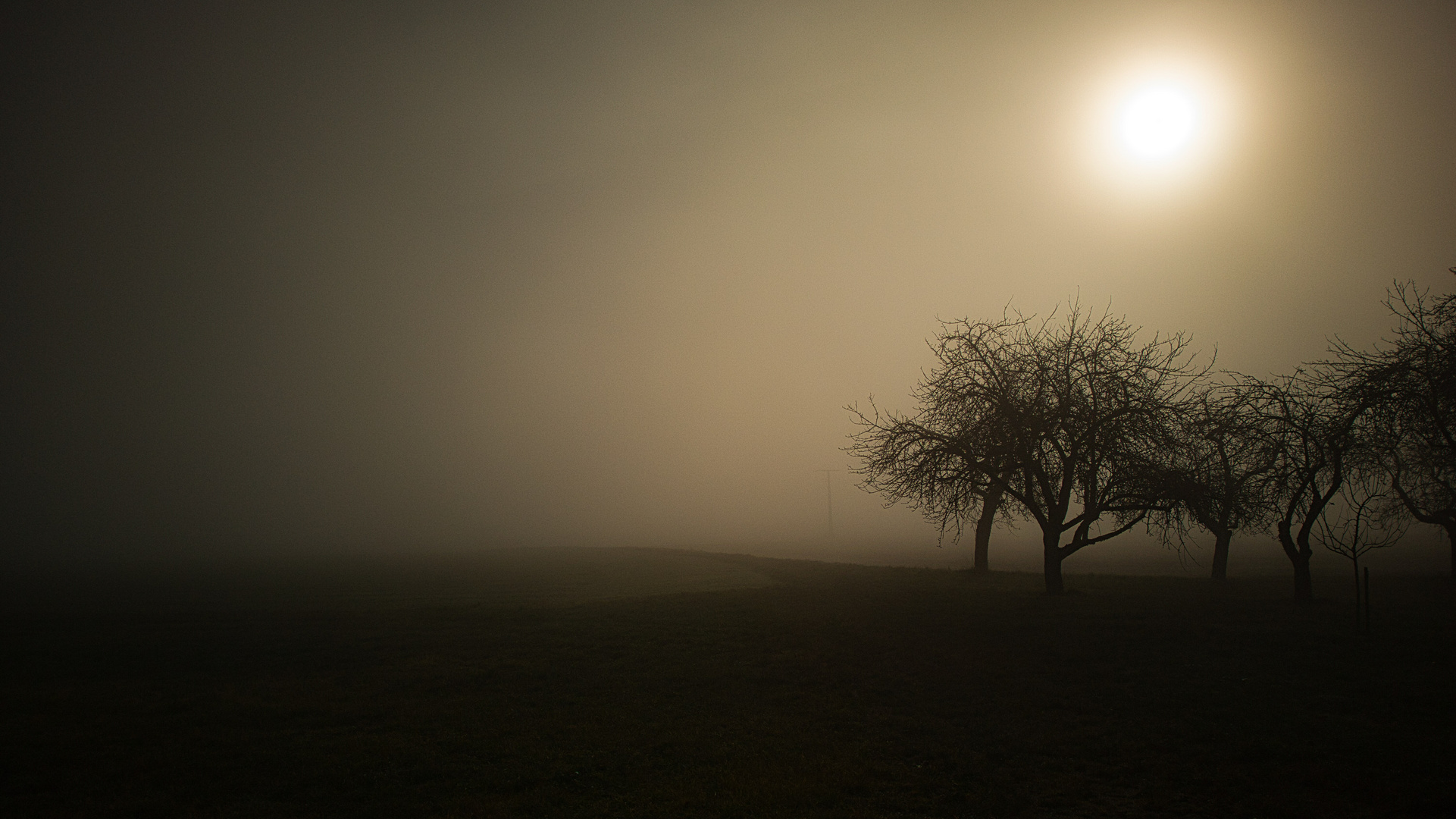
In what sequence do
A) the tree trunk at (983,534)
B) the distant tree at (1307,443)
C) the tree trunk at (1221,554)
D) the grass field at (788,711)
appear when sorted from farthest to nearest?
the tree trunk at (983,534), the tree trunk at (1221,554), the distant tree at (1307,443), the grass field at (788,711)

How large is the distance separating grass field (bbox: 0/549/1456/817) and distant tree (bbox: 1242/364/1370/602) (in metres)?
2.26

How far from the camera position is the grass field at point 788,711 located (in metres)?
10.4

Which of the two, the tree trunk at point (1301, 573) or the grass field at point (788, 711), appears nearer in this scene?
the grass field at point (788, 711)

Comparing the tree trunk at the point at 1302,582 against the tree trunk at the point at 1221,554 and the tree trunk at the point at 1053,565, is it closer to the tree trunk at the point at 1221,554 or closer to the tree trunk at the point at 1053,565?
the tree trunk at the point at 1053,565

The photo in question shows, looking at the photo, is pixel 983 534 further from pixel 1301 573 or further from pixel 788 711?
pixel 788 711

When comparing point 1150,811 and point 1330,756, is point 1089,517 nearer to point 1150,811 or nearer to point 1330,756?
point 1330,756

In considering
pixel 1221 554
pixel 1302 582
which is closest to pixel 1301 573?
pixel 1302 582

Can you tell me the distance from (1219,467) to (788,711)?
2507cm

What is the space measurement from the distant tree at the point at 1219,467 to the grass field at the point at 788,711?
2.89 metres

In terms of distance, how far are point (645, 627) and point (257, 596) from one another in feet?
116

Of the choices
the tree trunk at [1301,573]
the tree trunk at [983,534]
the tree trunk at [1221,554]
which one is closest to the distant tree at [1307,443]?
the tree trunk at [1301,573]

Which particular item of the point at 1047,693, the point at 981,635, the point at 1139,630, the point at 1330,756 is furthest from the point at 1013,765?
the point at 1139,630

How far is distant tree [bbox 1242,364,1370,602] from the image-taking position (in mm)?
20891

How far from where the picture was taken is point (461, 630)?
83.3 ft
